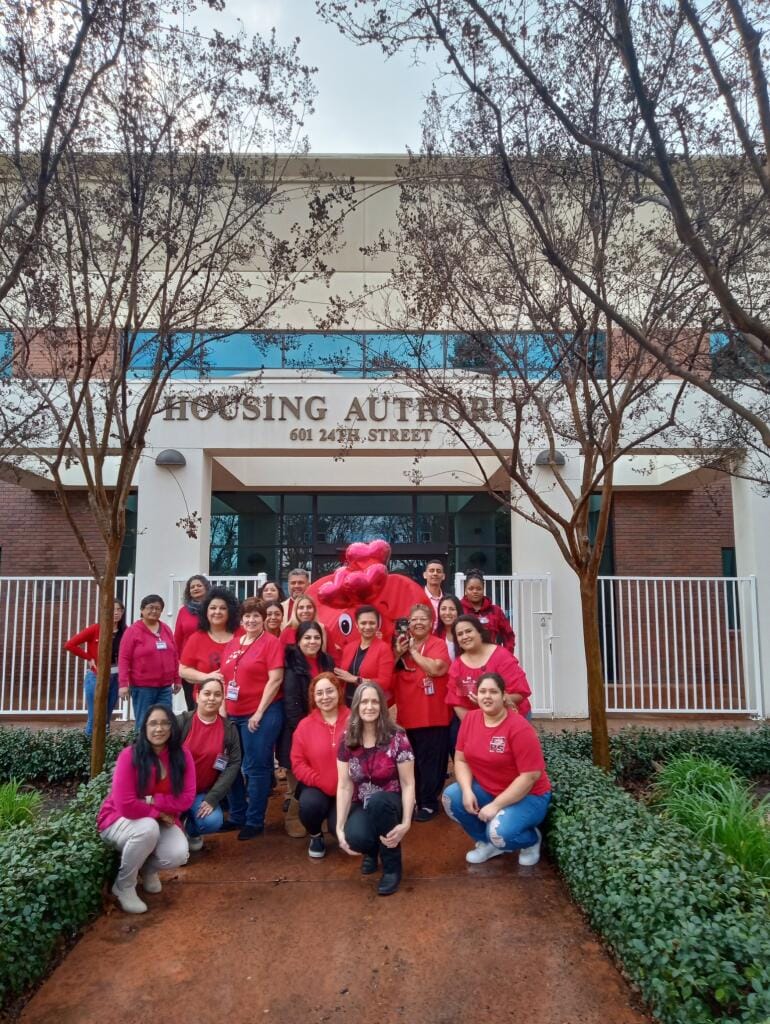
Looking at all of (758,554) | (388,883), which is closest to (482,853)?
(388,883)

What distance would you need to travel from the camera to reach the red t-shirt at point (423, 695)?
500cm

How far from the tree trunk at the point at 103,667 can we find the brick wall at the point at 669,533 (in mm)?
10042

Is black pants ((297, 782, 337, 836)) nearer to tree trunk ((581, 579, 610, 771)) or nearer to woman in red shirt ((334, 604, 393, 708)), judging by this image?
woman in red shirt ((334, 604, 393, 708))

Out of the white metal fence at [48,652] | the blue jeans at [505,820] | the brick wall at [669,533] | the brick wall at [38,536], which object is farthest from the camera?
the brick wall at [38,536]

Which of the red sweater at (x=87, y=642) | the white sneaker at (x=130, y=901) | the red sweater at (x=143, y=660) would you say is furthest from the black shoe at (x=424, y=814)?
the red sweater at (x=87, y=642)

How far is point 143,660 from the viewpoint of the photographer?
5.99 m

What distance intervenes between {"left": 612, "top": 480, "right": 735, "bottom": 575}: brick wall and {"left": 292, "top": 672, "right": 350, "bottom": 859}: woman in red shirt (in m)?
10.1

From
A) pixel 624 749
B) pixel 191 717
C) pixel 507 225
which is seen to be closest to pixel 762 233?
pixel 507 225

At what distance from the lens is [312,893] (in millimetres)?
4066

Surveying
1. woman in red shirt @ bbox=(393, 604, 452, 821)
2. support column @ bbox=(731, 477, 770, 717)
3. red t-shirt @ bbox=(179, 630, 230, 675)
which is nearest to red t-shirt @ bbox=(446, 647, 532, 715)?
woman in red shirt @ bbox=(393, 604, 452, 821)

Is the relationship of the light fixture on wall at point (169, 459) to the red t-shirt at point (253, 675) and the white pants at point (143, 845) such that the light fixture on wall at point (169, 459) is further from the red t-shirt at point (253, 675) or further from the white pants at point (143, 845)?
the white pants at point (143, 845)

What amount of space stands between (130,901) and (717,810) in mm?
3487

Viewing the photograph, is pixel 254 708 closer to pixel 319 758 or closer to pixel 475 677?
pixel 319 758

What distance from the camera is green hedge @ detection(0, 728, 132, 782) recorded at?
666 centimetres
